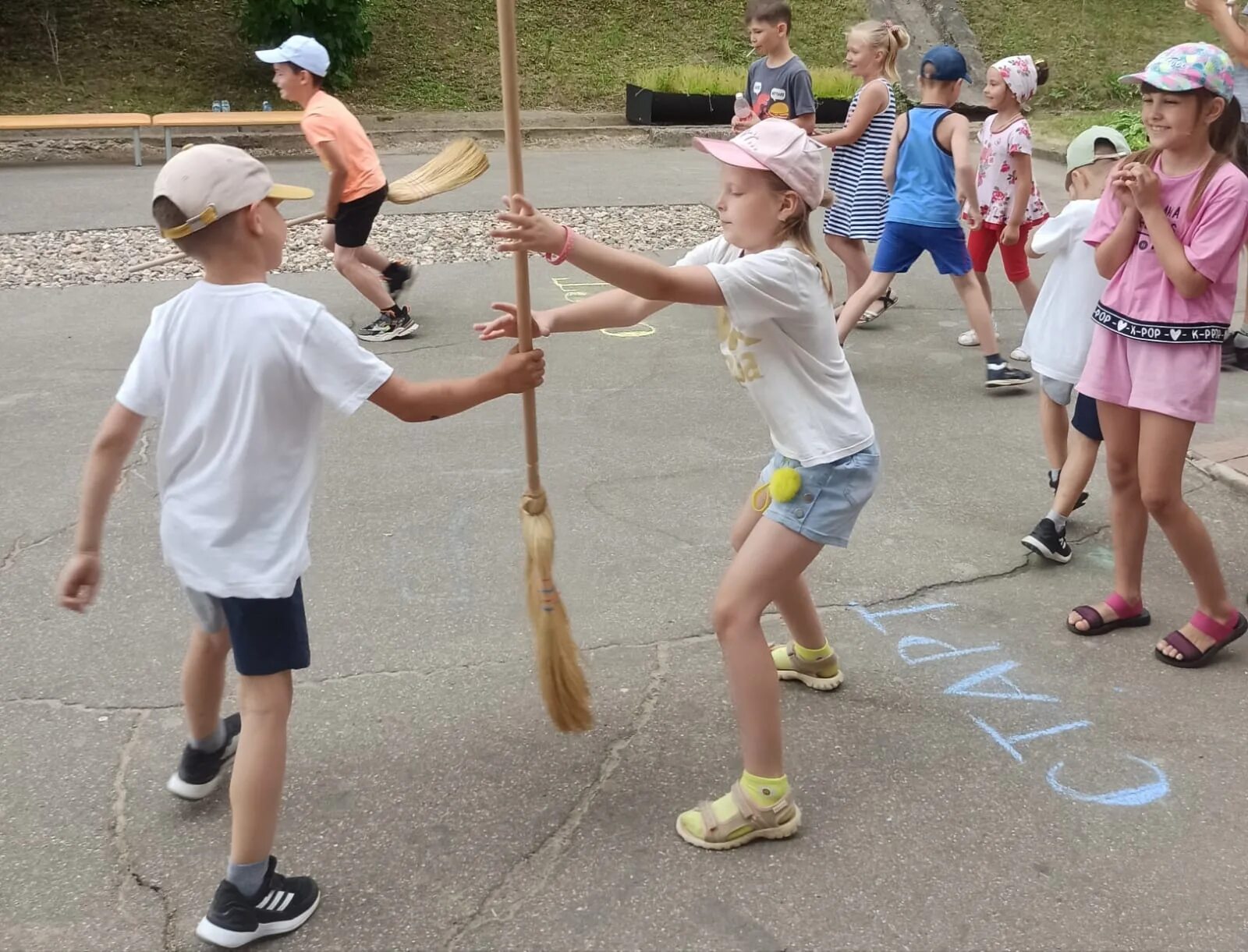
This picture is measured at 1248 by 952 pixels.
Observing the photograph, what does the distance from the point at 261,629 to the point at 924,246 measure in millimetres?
4634

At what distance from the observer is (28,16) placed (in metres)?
15.2

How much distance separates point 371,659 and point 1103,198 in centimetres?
262

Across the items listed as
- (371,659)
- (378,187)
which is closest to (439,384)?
(371,659)

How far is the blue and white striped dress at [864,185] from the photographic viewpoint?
21.3 ft

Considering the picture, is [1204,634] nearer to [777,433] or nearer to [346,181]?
[777,433]

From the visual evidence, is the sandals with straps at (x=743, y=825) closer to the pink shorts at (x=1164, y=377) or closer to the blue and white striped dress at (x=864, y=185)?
the pink shorts at (x=1164, y=377)

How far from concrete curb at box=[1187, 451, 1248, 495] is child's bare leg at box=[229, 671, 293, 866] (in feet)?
13.0

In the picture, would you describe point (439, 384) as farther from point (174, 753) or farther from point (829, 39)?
point (829, 39)

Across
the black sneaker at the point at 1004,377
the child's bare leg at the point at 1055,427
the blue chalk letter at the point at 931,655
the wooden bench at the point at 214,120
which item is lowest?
the blue chalk letter at the point at 931,655

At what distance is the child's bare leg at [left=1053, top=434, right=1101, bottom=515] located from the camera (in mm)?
4008

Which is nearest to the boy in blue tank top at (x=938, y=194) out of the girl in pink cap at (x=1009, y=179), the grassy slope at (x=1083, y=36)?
the girl in pink cap at (x=1009, y=179)

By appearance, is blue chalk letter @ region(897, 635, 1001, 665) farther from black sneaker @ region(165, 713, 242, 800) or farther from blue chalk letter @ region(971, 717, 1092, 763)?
black sneaker @ region(165, 713, 242, 800)

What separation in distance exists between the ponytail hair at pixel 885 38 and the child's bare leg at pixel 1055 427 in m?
2.84

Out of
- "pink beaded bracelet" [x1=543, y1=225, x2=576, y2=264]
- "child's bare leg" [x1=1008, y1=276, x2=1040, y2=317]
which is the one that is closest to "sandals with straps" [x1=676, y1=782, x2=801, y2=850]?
"pink beaded bracelet" [x1=543, y1=225, x2=576, y2=264]
